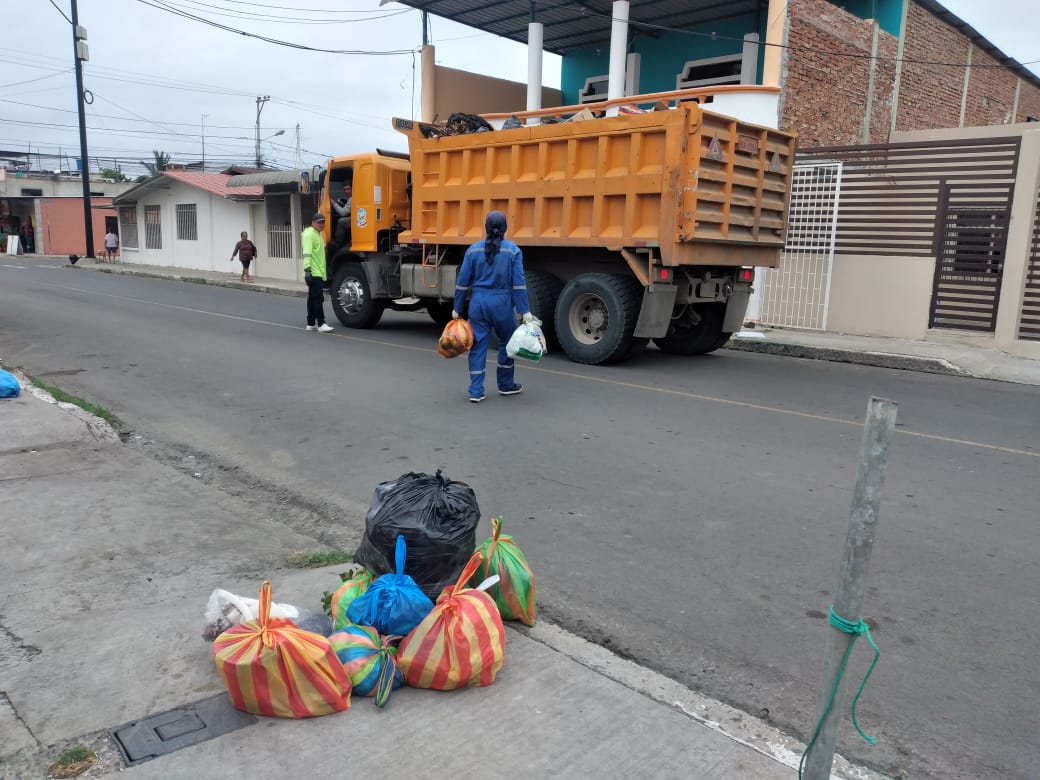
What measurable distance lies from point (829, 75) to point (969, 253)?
235 inches

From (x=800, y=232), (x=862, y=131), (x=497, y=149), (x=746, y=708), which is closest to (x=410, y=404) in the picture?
(x=497, y=149)

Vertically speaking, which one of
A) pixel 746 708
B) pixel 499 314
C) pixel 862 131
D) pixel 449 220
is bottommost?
pixel 746 708

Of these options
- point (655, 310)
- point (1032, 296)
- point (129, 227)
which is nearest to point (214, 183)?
point (129, 227)

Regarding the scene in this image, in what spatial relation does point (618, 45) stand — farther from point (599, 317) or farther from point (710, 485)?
point (710, 485)

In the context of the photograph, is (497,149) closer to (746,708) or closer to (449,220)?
(449,220)

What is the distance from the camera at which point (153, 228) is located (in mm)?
36188

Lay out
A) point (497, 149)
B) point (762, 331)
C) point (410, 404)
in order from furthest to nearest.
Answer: point (762, 331)
point (497, 149)
point (410, 404)

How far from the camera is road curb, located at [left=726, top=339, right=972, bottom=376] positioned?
11.2 metres

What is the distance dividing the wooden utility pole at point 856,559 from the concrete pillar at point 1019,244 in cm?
1183

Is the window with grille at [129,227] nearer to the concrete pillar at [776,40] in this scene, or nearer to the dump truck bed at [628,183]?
the dump truck bed at [628,183]

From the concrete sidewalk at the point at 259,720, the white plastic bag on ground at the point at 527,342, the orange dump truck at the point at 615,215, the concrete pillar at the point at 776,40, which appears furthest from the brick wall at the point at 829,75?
the concrete sidewalk at the point at 259,720

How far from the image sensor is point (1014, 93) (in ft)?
84.0

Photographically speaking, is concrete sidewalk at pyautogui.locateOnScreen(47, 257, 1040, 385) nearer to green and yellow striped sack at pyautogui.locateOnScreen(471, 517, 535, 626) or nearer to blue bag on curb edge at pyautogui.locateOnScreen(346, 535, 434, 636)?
green and yellow striped sack at pyautogui.locateOnScreen(471, 517, 535, 626)

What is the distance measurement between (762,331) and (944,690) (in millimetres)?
11225
